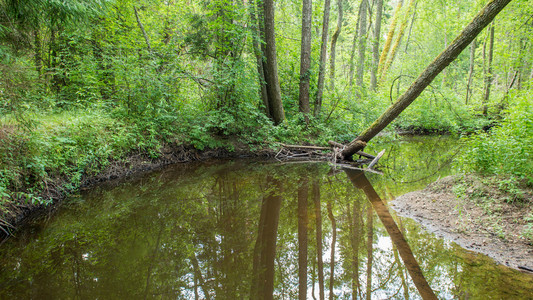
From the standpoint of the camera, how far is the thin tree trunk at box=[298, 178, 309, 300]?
2.87m

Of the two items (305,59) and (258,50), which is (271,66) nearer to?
(258,50)

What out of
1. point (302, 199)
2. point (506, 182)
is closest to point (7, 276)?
point (302, 199)

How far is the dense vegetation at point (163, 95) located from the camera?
4.18 meters

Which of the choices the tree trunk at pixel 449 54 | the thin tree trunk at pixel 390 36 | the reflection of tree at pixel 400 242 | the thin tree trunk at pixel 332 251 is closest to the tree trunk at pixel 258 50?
the tree trunk at pixel 449 54

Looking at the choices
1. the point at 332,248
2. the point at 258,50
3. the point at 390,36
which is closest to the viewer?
the point at 332,248

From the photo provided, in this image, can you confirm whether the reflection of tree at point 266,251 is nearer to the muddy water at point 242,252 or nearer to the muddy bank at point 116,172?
the muddy water at point 242,252

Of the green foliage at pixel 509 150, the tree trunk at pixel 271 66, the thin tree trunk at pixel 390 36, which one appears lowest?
the green foliage at pixel 509 150

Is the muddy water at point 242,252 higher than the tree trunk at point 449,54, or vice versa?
the tree trunk at point 449,54

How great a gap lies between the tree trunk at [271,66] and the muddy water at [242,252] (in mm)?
4968

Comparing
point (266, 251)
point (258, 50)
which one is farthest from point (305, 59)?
point (266, 251)

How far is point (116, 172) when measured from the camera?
22.8ft

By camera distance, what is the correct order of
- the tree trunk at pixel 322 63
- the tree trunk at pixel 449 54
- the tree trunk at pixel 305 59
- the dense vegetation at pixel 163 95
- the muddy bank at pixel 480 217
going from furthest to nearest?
the tree trunk at pixel 322 63 → the tree trunk at pixel 305 59 → the tree trunk at pixel 449 54 → the dense vegetation at pixel 163 95 → the muddy bank at pixel 480 217

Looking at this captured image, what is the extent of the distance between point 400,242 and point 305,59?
27.9 ft

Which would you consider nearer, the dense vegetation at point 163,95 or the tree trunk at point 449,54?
the dense vegetation at point 163,95
